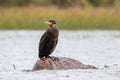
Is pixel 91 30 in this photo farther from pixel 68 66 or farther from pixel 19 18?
pixel 68 66

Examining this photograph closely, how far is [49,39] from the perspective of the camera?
14812mm

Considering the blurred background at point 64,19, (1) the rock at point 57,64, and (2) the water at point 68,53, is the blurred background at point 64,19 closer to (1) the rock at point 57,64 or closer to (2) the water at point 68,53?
(2) the water at point 68,53

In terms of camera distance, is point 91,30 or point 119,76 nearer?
point 119,76

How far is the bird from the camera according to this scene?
14711 mm

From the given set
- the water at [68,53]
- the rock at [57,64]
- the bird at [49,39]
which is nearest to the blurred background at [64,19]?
the water at [68,53]

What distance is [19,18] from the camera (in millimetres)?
33375

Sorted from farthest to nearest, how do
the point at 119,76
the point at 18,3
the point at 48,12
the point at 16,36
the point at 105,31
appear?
the point at 18,3 → the point at 48,12 → the point at 105,31 → the point at 16,36 → the point at 119,76

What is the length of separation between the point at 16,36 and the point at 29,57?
973 cm

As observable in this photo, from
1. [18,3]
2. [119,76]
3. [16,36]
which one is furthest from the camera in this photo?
[18,3]

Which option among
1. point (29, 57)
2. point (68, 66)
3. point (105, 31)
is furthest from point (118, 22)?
point (68, 66)

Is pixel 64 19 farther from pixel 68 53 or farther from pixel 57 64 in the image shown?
pixel 57 64

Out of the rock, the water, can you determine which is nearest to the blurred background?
the water

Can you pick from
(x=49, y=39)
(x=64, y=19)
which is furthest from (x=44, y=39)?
(x=64, y=19)

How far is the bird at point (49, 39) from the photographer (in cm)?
1471
